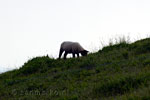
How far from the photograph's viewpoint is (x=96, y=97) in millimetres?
7426

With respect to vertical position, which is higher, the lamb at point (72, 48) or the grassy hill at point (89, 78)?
the lamb at point (72, 48)

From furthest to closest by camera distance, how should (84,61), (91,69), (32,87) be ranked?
(84,61), (91,69), (32,87)

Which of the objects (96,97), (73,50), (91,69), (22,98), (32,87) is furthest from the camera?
(73,50)

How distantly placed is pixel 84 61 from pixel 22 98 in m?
4.13

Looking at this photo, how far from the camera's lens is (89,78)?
9.78 m

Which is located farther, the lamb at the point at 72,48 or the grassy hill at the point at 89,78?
the lamb at the point at 72,48

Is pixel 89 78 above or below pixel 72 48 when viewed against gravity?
below

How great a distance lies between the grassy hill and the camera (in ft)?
24.3

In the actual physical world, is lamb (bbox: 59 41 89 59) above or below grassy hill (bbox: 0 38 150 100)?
above

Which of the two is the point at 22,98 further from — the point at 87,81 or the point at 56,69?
the point at 56,69

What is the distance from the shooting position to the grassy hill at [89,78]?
7398 mm

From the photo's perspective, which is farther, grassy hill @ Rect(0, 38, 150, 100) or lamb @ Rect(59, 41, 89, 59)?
lamb @ Rect(59, 41, 89, 59)

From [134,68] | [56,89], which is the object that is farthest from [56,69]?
[134,68]

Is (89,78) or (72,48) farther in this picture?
(72,48)
